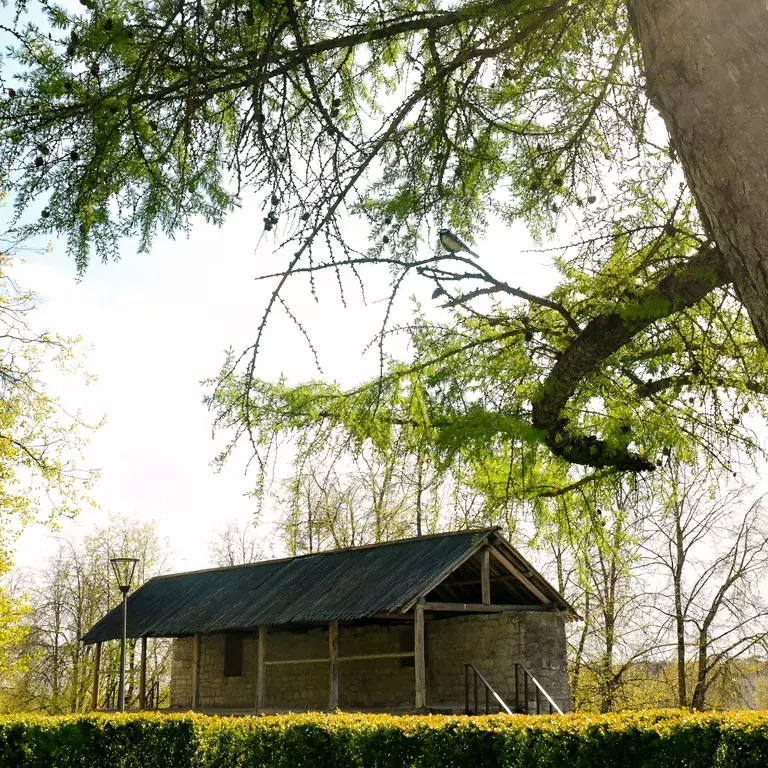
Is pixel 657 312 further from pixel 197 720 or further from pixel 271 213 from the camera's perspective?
pixel 197 720

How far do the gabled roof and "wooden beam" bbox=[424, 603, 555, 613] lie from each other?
282 mm

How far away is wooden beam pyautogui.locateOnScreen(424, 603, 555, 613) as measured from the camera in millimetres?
14000

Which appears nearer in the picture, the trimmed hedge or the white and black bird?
the white and black bird

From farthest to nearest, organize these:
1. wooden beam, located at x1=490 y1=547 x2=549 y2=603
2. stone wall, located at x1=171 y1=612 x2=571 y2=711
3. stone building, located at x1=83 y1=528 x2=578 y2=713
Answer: wooden beam, located at x1=490 y1=547 x2=549 y2=603 → stone wall, located at x1=171 y1=612 x2=571 y2=711 → stone building, located at x1=83 y1=528 x2=578 y2=713

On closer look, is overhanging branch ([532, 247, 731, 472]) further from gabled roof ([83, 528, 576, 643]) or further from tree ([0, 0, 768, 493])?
gabled roof ([83, 528, 576, 643])

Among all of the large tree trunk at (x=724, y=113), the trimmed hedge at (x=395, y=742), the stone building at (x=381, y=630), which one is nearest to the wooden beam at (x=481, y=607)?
the stone building at (x=381, y=630)

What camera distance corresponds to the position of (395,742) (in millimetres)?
7789

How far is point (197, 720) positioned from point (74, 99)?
24.1 ft

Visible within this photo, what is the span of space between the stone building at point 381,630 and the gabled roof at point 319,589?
0.12 feet

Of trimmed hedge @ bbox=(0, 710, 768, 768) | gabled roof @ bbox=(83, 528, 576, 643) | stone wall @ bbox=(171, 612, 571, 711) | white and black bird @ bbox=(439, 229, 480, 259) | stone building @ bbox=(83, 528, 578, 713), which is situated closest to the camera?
white and black bird @ bbox=(439, 229, 480, 259)

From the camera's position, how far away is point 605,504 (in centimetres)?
778

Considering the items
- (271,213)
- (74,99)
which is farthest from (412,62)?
(74,99)

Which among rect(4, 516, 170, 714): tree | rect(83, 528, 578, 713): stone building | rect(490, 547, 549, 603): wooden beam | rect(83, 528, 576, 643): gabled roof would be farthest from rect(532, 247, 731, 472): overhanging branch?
rect(4, 516, 170, 714): tree

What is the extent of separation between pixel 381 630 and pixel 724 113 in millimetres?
15936
